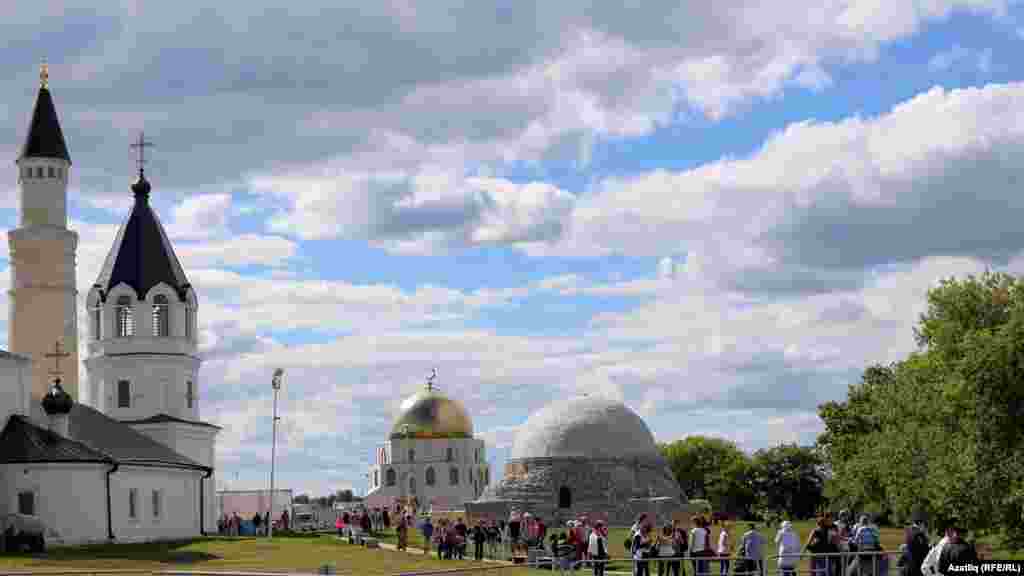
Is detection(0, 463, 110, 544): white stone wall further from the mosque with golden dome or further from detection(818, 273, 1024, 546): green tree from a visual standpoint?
the mosque with golden dome

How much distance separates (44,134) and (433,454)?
66793 millimetres

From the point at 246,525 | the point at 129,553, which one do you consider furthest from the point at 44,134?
the point at 129,553

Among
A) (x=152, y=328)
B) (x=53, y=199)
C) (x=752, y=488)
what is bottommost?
(x=752, y=488)

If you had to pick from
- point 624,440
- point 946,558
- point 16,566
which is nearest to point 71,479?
point 16,566

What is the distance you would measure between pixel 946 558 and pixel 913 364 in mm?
41271

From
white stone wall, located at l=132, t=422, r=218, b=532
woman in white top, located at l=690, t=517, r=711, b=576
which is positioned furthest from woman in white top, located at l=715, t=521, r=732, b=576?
white stone wall, located at l=132, t=422, r=218, b=532

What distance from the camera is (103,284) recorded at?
8038 cm

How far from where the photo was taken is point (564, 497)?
101125 mm

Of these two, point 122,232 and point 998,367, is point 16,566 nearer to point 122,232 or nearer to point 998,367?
point 998,367

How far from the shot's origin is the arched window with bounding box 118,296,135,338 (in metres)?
79.9

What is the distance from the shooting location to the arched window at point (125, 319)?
262 ft

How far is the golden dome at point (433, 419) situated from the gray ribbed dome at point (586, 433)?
33559 millimetres

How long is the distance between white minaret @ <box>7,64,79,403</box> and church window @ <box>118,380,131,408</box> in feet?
8.67

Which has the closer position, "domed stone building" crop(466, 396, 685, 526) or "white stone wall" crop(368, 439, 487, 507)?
"domed stone building" crop(466, 396, 685, 526)
